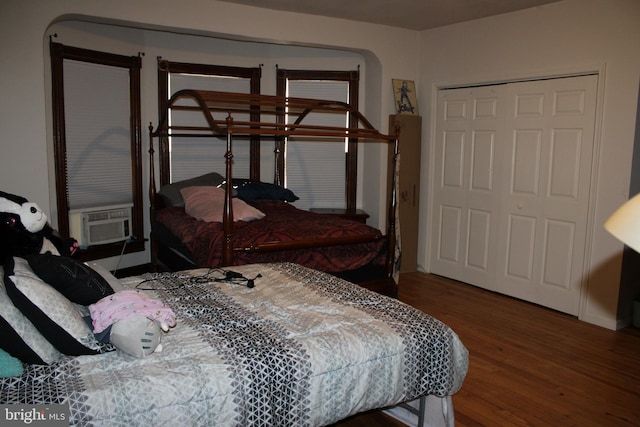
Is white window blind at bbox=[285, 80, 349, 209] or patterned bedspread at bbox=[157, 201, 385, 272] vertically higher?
white window blind at bbox=[285, 80, 349, 209]

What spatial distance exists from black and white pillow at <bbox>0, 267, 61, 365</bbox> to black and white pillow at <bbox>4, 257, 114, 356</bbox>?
2 cm

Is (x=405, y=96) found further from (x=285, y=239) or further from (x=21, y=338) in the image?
(x=21, y=338)

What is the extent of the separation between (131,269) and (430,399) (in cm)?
384

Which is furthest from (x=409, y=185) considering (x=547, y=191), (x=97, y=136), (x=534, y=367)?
(x=97, y=136)

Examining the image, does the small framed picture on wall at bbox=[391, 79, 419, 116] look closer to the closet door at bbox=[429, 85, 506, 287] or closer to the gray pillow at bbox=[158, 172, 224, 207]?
the closet door at bbox=[429, 85, 506, 287]

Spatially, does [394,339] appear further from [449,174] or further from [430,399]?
[449,174]

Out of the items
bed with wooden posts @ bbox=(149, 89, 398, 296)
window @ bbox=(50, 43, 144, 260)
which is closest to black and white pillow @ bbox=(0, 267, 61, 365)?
bed with wooden posts @ bbox=(149, 89, 398, 296)

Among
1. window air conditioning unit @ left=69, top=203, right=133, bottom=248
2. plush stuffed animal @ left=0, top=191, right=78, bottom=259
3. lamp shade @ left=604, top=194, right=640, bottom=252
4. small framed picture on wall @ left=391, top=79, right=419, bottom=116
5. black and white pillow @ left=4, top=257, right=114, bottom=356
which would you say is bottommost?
window air conditioning unit @ left=69, top=203, right=133, bottom=248

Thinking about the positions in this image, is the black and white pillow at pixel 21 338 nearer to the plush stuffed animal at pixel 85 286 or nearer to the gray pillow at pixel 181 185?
the plush stuffed animal at pixel 85 286

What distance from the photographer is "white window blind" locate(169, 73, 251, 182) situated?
5348 millimetres

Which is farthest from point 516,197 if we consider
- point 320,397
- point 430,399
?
point 320,397

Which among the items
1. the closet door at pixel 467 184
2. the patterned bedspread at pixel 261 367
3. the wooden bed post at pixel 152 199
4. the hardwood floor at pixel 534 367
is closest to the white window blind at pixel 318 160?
the closet door at pixel 467 184

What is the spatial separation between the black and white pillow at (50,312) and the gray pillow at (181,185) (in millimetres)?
3101

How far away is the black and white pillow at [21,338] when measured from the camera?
5.27ft
